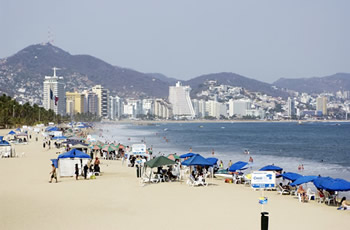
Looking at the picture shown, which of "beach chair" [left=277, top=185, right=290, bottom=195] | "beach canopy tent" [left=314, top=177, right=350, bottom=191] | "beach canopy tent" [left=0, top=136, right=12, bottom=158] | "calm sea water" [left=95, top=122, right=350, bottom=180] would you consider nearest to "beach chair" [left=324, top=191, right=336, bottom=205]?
"beach canopy tent" [left=314, top=177, right=350, bottom=191]

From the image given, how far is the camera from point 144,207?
47.9ft

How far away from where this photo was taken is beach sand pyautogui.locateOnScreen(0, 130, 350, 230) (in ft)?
40.7

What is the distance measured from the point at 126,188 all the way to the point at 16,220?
21.4 ft

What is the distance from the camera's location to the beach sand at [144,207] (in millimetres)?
12414

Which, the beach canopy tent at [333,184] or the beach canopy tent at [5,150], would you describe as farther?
the beach canopy tent at [5,150]

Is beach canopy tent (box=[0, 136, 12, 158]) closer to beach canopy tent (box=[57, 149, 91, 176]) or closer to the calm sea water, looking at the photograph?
beach canopy tent (box=[57, 149, 91, 176])

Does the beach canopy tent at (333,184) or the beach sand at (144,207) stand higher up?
the beach canopy tent at (333,184)

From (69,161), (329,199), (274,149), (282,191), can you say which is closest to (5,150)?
(69,161)

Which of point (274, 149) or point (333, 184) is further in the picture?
point (274, 149)

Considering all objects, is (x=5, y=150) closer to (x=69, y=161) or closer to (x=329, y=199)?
(x=69, y=161)

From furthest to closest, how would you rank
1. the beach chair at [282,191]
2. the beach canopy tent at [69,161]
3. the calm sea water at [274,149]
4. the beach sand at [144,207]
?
the calm sea water at [274,149]
the beach canopy tent at [69,161]
the beach chair at [282,191]
the beach sand at [144,207]

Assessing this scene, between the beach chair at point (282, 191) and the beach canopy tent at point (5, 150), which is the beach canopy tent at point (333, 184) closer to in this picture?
the beach chair at point (282, 191)

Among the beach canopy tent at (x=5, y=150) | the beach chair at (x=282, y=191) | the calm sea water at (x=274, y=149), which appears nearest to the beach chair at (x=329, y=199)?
the beach chair at (x=282, y=191)

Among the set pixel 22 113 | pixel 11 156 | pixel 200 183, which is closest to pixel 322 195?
pixel 200 183
